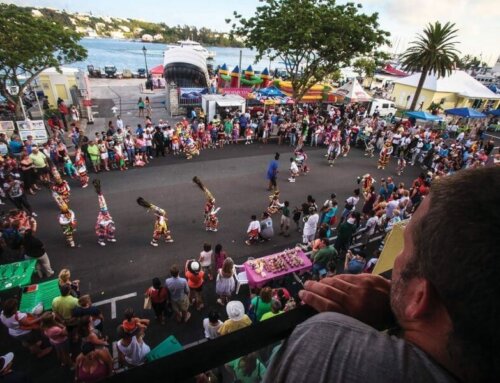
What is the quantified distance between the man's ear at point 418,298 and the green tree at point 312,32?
2084cm

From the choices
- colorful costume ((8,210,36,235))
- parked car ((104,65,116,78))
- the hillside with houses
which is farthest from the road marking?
the hillside with houses

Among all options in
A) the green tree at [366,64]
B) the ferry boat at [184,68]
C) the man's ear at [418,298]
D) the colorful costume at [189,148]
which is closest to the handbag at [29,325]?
the man's ear at [418,298]

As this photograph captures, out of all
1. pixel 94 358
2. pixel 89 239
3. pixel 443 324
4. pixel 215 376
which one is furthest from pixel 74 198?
pixel 443 324

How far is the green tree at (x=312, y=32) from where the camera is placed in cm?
1938

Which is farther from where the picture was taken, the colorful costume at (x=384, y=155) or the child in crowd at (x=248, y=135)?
the child in crowd at (x=248, y=135)

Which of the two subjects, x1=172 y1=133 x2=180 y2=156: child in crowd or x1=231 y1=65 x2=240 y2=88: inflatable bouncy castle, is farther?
x1=231 y1=65 x2=240 y2=88: inflatable bouncy castle

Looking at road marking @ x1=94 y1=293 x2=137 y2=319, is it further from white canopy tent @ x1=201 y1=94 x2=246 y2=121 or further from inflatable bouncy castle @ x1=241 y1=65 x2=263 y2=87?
inflatable bouncy castle @ x1=241 y1=65 x2=263 y2=87

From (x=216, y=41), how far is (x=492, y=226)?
166277mm

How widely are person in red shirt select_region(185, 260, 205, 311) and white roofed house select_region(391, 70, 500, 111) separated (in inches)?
1368

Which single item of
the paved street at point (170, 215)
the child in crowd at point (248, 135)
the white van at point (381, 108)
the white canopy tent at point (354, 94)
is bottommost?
the paved street at point (170, 215)

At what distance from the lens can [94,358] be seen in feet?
14.5

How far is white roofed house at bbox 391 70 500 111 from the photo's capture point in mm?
32094

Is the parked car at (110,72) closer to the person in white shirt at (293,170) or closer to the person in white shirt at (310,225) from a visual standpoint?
the person in white shirt at (293,170)

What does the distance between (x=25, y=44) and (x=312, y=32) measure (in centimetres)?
1739
